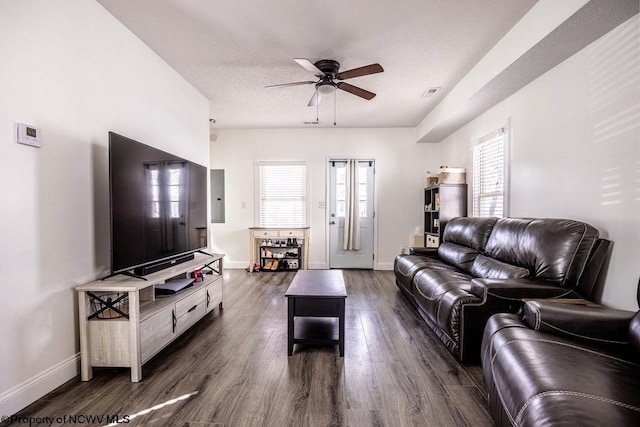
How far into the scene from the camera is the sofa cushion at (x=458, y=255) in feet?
10.3

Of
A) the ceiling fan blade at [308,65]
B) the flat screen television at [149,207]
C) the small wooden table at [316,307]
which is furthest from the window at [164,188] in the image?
the ceiling fan blade at [308,65]

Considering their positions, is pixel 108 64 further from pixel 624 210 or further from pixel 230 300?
pixel 624 210

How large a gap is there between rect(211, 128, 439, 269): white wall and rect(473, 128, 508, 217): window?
1.43m

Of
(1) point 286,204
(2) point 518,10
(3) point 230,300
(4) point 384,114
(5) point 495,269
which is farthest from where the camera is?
(1) point 286,204

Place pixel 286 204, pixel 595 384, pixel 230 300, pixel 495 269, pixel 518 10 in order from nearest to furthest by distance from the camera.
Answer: pixel 595 384
pixel 518 10
pixel 495 269
pixel 230 300
pixel 286 204

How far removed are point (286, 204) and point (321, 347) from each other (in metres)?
3.47

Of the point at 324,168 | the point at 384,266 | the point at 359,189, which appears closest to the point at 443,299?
the point at 384,266

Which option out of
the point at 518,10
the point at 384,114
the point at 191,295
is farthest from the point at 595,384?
the point at 384,114

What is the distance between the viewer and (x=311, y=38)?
2.56 m

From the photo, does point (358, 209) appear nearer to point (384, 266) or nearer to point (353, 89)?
point (384, 266)

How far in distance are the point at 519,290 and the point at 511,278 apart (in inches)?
9.9

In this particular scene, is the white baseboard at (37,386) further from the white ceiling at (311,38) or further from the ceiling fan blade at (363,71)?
the ceiling fan blade at (363,71)

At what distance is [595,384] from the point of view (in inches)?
41.9

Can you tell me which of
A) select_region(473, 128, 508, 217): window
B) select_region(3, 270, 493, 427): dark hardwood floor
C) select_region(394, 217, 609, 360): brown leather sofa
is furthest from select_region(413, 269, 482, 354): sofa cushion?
select_region(473, 128, 508, 217): window
